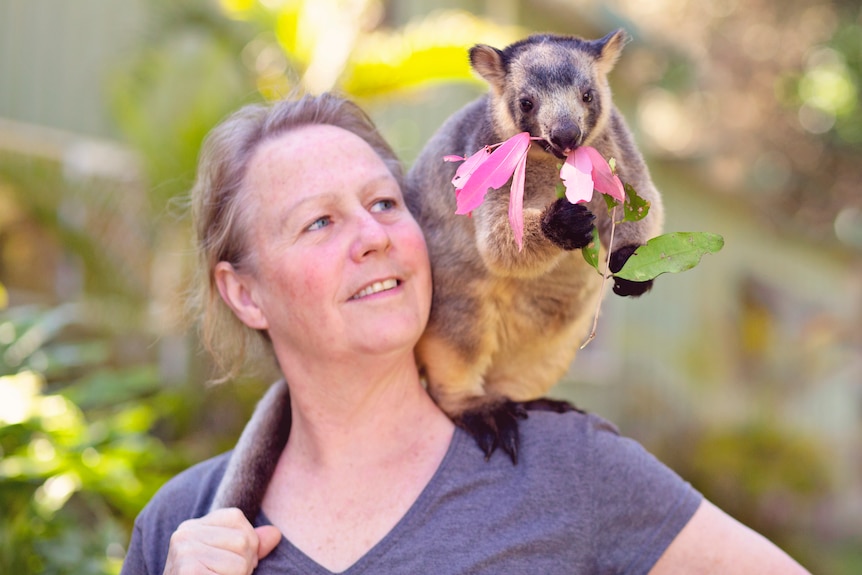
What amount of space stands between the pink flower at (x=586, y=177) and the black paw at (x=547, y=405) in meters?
0.74

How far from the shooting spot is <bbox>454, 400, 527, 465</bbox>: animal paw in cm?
238

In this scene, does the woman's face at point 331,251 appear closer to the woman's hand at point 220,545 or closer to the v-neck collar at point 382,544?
the v-neck collar at point 382,544

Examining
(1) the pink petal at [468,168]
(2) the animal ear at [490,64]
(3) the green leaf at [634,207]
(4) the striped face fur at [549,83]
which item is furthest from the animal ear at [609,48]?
(1) the pink petal at [468,168]

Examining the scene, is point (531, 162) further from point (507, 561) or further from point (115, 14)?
point (115, 14)

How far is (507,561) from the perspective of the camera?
2.15 metres

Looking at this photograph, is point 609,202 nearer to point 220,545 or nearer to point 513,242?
point 513,242

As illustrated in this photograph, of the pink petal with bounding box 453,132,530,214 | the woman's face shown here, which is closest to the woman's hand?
the woman's face

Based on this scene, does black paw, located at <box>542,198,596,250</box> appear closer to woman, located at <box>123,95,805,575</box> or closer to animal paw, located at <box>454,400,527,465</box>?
woman, located at <box>123,95,805,575</box>

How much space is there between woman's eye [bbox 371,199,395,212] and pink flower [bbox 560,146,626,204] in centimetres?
58

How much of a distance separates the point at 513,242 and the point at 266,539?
0.97m

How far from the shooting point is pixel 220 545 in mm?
2211

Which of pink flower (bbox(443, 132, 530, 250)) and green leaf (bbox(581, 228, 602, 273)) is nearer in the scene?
pink flower (bbox(443, 132, 530, 250))

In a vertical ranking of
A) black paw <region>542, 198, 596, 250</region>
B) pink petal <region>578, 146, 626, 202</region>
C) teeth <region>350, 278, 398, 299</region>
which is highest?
pink petal <region>578, 146, 626, 202</region>

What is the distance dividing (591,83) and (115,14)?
262 inches
